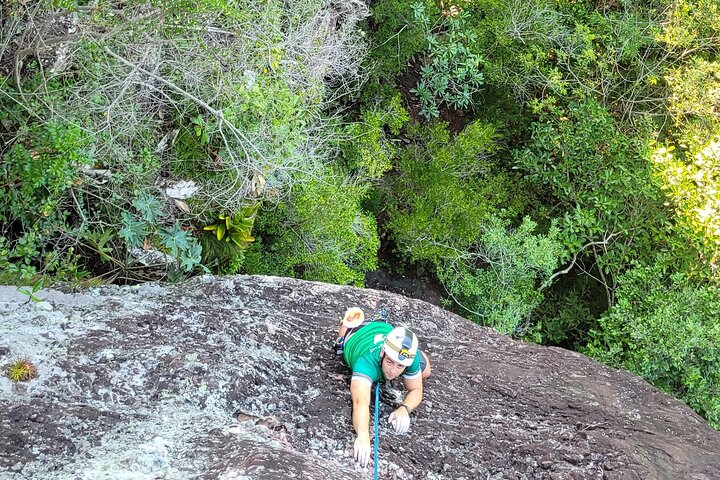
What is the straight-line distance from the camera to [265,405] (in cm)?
446

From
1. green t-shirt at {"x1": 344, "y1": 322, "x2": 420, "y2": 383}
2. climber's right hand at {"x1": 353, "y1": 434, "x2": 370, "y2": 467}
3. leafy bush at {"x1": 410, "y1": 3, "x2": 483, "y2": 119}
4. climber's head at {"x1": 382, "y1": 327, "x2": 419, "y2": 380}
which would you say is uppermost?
leafy bush at {"x1": 410, "y1": 3, "x2": 483, "y2": 119}

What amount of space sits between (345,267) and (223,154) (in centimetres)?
282

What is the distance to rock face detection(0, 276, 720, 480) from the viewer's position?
3816mm

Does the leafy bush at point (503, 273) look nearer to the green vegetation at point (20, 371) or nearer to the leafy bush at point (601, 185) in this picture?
the leafy bush at point (601, 185)

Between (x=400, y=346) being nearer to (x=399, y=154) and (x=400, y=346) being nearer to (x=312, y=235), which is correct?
(x=312, y=235)

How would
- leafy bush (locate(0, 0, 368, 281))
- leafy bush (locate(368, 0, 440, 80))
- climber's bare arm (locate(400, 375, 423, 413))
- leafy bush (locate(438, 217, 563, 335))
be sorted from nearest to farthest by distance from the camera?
climber's bare arm (locate(400, 375, 423, 413))
leafy bush (locate(0, 0, 368, 281))
leafy bush (locate(438, 217, 563, 335))
leafy bush (locate(368, 0, 440, 80))

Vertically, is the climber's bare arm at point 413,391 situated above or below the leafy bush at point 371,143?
below

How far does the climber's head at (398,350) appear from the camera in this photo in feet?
14.3

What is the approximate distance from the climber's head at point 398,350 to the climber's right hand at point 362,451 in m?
0.50

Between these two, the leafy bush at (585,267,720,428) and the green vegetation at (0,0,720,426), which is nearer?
the green vegetation at (0,0,720,426)

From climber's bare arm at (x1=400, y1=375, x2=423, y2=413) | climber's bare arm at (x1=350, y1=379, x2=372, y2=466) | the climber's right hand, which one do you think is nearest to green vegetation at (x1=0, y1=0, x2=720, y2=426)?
climber's bare arm at (x1=350, y1=379, x2=372, y2=466)

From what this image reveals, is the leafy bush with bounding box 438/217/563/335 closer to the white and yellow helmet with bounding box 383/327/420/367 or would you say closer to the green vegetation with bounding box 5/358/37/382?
the white and yellow helmet with bounding box 383/327/420/367

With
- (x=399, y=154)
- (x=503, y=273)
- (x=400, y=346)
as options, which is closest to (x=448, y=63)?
(x=399, y=154)

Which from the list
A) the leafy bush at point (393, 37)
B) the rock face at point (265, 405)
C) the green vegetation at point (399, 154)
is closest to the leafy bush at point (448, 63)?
the green vegetation at point (399, 154)
